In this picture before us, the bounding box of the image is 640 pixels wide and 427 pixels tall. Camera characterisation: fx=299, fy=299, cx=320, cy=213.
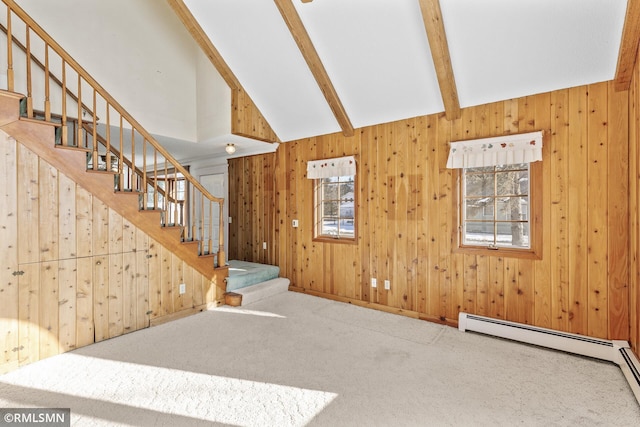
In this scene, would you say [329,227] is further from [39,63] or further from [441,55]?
[39,63]

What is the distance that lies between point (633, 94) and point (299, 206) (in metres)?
3.89

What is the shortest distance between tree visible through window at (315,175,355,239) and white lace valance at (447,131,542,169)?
1.47 m

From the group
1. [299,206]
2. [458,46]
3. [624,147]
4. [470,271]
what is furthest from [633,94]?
[299,206]

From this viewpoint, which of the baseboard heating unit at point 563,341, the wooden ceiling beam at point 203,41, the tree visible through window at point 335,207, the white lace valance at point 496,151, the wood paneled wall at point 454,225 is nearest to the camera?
the baseboard heating unit at point 563,341

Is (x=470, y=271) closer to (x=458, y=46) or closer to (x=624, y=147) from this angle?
(x=624, y=147)

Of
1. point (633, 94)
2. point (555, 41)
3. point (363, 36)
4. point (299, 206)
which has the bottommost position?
point (299, 206)

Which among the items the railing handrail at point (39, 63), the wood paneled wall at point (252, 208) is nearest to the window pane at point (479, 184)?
the wood paneled wall at point (252, 208)

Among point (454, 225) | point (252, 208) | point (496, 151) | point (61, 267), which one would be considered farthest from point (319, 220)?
point (61, 267)

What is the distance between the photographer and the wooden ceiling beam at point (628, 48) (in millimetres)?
2135

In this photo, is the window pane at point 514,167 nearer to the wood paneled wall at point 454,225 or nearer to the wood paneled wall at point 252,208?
the wood paneled wall at point 454,225

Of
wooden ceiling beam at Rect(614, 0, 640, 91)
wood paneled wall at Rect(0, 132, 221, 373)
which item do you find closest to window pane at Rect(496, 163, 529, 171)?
wooden ceiling beam at Rect(614, 0, 640, 91)

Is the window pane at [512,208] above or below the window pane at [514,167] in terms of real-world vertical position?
below

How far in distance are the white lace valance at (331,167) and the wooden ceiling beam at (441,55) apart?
1367 millimetres

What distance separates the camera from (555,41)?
8.38 feet
